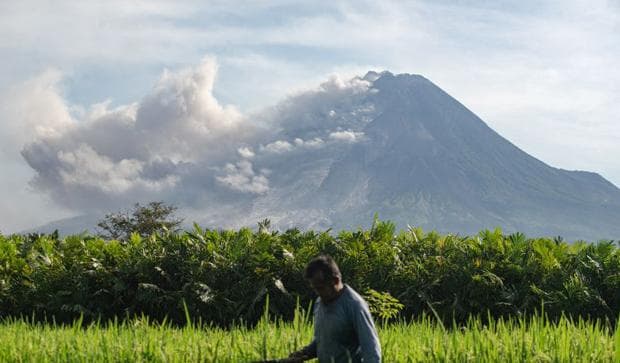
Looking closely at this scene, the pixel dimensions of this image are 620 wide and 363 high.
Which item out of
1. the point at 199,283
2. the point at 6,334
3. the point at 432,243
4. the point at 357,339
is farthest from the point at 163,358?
the point at 432,243

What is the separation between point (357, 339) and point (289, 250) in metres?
6.46

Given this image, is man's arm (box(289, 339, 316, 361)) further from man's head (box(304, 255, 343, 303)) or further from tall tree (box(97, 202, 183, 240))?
tall tree (box(97, 202, 183, 240))

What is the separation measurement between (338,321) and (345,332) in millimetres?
134

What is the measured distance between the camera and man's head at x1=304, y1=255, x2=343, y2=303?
224 inches

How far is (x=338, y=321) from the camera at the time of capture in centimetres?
588

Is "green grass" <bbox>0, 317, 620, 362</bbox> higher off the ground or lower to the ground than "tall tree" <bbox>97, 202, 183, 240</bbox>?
lower

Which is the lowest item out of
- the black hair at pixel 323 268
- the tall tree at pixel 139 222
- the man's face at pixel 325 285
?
the man's face at pixel 325 285

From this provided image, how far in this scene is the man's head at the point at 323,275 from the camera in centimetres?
569

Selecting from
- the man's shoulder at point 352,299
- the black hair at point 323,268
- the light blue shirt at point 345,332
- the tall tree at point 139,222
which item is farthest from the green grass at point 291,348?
the tall tree at point 139,222

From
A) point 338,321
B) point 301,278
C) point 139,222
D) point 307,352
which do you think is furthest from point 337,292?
point 139,222

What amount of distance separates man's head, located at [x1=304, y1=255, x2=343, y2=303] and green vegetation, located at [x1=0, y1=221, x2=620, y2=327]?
5.61 m

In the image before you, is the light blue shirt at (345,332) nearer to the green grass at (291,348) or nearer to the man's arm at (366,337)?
the man's arm at (366,337)

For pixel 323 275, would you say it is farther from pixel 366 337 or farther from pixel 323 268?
pixel 366 337

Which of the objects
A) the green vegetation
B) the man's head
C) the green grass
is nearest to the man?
the man's head
